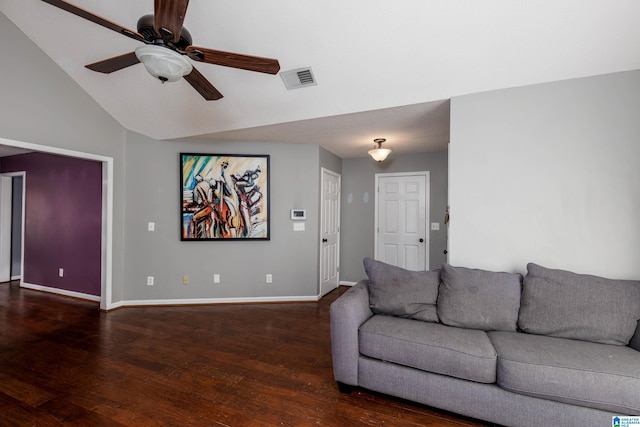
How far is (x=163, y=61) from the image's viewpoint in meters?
1.64

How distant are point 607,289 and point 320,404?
6.63ft

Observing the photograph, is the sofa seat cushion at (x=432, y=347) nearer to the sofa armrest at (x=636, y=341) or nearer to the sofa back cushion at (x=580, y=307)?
the sofa back cushion at (x=580, y=307)

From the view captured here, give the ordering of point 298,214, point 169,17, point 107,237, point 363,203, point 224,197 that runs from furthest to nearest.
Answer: point 363,203 → point 298,214 → point 224,197 → point 107,237 → point 169,17

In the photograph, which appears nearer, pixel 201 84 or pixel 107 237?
pixel 201 84

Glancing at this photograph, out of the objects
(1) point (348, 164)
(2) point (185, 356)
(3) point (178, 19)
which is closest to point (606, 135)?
(3) point (178, 19)

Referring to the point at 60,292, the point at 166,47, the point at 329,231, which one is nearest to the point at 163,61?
the point at 166,47

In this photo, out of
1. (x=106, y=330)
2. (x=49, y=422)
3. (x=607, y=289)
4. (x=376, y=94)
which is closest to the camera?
(x=49, y=422)

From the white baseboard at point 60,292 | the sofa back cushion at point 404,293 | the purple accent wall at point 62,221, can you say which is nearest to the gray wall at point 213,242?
the purple accent wall at point 62,221

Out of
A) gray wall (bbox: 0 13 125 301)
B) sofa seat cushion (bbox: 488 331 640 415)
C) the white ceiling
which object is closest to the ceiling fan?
the white ceiling

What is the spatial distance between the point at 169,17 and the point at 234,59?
42 centimetres

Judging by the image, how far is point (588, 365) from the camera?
1526 mm

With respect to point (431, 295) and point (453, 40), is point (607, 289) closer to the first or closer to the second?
point (431, 295)

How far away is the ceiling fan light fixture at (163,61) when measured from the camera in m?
1.60

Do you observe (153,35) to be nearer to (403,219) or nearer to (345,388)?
(345,388)
